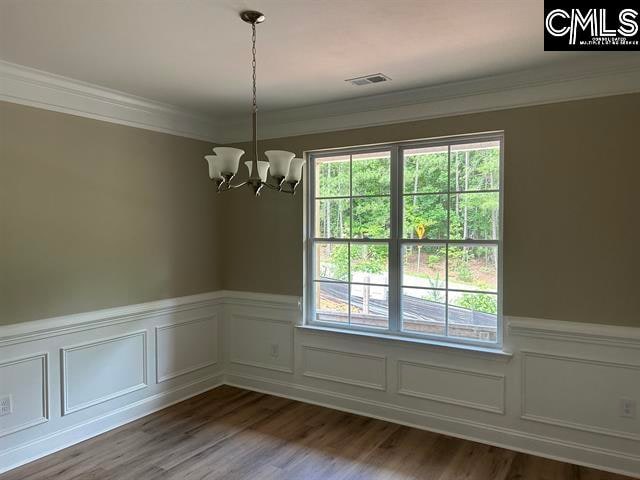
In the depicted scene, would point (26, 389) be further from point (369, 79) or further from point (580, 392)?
point (580, 392)

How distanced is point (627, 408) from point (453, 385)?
1.12m

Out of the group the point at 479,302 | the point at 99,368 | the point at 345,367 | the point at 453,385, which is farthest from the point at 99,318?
the point at 479,302

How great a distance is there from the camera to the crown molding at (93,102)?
9.94 ft

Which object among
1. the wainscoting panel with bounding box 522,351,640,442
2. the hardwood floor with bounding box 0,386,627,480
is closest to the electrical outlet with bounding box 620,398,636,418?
the wainscoting panel with bounding box 522,351,640,442

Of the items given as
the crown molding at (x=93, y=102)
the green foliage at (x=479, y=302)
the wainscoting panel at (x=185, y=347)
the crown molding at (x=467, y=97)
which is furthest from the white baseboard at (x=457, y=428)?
the crown molding at (x=93, y=102)

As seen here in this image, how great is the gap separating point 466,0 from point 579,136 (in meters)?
1.48

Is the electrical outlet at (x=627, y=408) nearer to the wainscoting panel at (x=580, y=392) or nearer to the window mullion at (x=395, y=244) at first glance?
the wainscoting panel at (x=580, y=392)

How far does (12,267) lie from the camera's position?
304 centimetres

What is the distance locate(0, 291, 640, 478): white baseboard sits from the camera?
3.02m

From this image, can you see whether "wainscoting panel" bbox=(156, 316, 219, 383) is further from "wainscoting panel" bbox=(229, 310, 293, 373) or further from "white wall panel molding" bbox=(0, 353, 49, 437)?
"white wall panel molding" bbox=(0, 353, 49, 437)

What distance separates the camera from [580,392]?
121 inches

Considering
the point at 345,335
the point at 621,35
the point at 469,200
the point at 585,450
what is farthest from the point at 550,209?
the point at 345,335

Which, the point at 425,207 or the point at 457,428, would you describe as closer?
the point at 457,428

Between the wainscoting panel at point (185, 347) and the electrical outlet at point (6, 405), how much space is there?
119 cm
